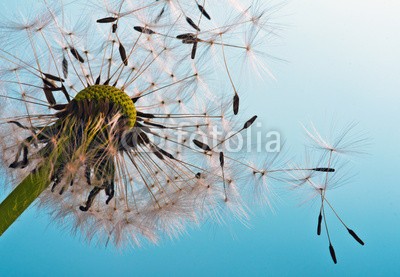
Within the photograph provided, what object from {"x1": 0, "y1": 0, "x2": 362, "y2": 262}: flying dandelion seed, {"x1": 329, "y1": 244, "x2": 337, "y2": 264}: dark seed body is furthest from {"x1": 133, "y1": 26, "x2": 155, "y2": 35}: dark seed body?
{"x1": 329, "y1": 244, "x2": 337, "y2": 264}: dark seed body

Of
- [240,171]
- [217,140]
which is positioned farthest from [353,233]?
[217,140]

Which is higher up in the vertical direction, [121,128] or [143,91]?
[143,91]

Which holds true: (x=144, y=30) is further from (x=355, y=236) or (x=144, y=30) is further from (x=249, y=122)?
(x=355, y=236)

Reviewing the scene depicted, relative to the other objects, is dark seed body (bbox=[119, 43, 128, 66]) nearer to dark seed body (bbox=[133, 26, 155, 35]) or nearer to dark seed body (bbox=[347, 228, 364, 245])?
dark seed body (bbox=[133, 26, 155, 35])

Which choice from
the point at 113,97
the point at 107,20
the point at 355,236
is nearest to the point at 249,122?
the point at 113,97

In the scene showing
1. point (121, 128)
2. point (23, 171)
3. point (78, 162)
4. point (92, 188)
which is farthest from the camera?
point (23, 171)

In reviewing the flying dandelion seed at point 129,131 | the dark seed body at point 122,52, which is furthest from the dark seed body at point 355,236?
the dark seed body at point 122,52

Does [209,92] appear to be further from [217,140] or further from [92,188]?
[92,188]
